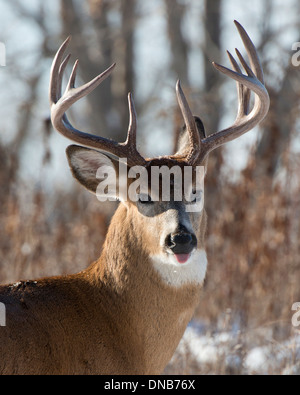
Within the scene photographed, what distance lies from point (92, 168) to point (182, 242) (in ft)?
3.09

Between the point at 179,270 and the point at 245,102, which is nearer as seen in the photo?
the point at 179,270

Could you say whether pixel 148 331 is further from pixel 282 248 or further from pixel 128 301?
pixel 282 248

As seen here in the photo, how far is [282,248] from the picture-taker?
8539 millimetres

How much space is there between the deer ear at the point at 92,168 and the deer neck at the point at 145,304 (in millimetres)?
434

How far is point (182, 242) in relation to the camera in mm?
4430

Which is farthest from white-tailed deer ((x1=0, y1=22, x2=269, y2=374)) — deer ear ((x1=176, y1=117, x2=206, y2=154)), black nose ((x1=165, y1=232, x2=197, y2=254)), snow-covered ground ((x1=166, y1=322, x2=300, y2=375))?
snow-covered ground ((x1=166, y1=322, x2=300, y2=375))

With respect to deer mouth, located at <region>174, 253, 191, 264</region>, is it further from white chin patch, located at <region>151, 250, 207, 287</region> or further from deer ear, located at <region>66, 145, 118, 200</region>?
deer ear, located at <region>66, 145, 118, 200</region>

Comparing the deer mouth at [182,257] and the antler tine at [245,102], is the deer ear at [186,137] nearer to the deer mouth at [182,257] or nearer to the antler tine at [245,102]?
the antler tine at [245,102]

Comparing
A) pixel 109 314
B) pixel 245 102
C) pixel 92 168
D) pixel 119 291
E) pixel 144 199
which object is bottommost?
pixel 109 314

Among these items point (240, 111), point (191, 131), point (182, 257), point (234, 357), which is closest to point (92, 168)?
point (191, 131)

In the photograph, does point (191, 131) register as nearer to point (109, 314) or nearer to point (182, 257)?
point (182, 257)

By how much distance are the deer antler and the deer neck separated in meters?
0.71

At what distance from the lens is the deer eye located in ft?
15.7

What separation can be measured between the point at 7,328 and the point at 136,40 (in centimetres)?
1186
